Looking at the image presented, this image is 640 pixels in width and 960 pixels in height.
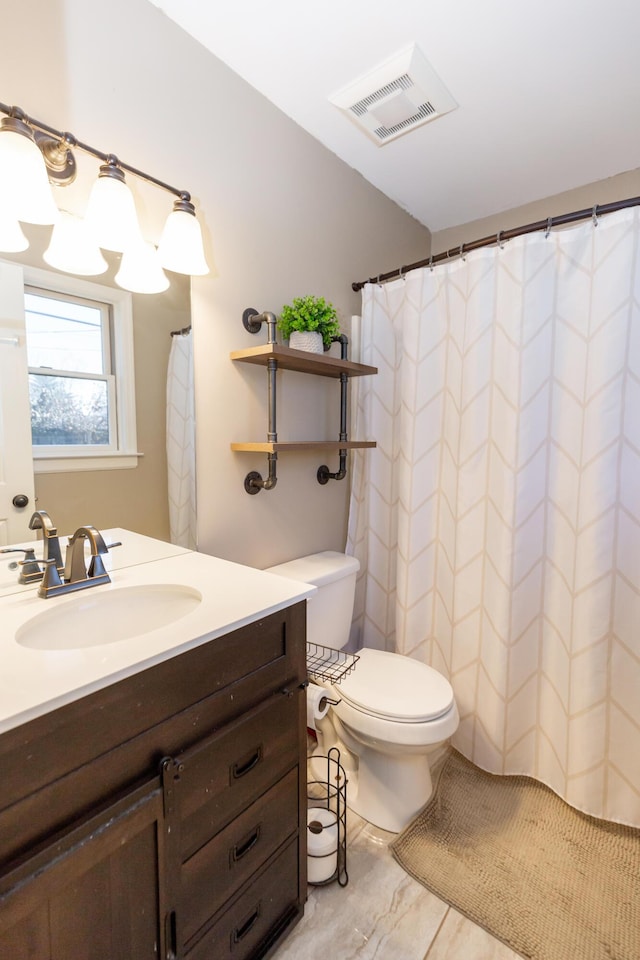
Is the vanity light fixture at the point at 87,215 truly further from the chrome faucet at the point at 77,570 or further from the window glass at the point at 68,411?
the chrome faucet at the point at 77,570

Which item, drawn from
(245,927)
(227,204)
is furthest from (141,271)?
(245,927)

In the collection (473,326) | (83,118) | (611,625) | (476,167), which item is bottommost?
(611,625)

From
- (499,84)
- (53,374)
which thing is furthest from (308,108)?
(53,374)

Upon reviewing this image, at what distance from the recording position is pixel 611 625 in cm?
142

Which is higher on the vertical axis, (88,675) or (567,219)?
(567,219)

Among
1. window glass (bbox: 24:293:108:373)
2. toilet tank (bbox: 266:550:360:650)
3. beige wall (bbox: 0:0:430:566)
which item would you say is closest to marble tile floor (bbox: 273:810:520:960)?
toilet tank (bbox: 266:550:360:650)

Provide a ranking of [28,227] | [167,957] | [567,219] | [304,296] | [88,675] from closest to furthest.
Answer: [88,675]
[167,957]
[28,227]
[567,219]
[304,296]

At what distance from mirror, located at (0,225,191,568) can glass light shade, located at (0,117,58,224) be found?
7.6 inches

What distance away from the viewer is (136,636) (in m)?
0.98

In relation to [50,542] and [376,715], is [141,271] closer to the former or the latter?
[50,542]

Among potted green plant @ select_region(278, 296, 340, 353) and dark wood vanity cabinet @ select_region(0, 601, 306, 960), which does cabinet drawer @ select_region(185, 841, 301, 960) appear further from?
potted green plant @ select_region(278, 296, 340, 353)

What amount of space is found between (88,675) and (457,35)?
1.79m

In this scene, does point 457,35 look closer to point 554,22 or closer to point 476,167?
point 554,22

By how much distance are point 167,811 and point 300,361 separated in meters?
1.23
